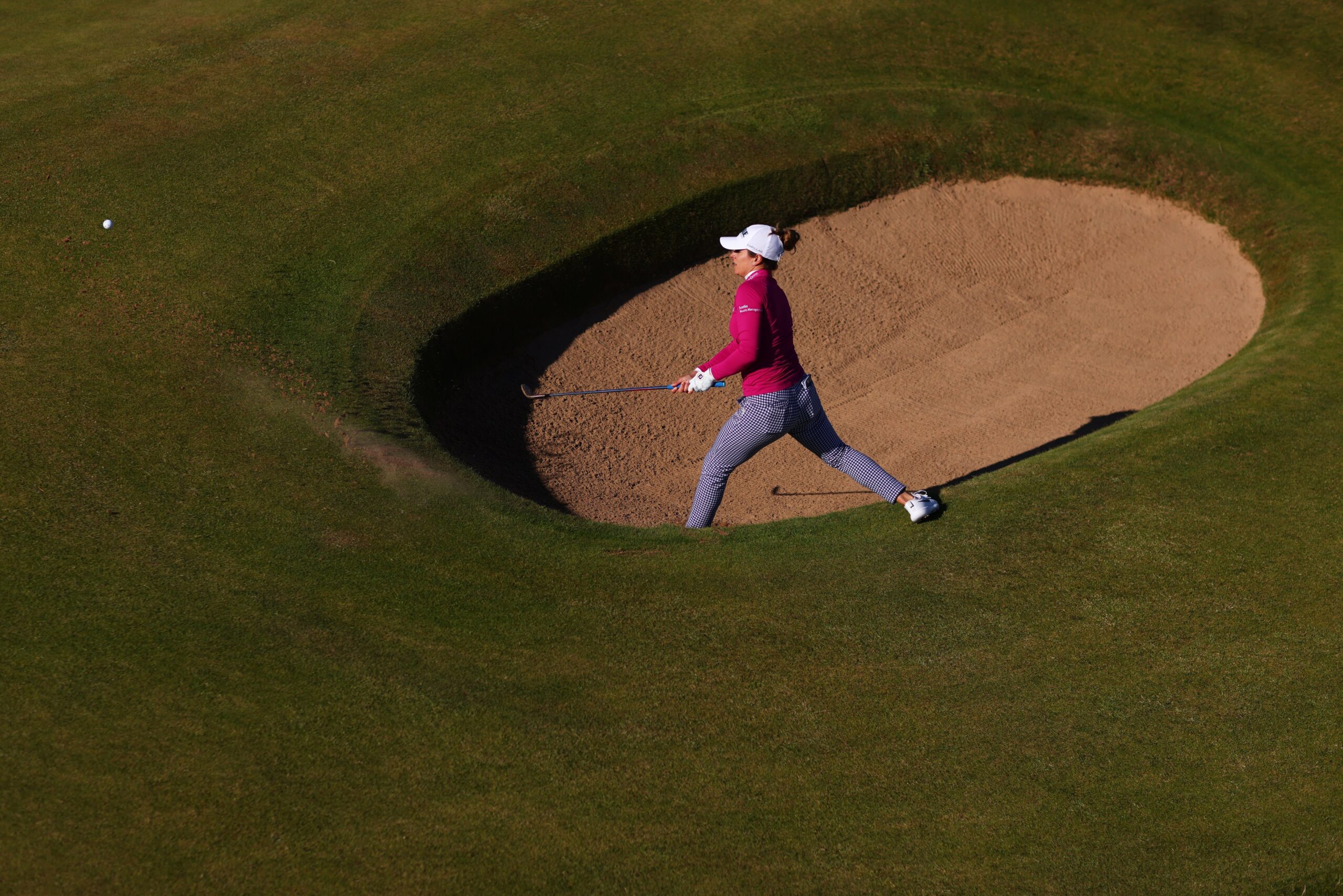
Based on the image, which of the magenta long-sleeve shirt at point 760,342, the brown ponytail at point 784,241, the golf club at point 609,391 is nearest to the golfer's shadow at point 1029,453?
the golf club at point 609,391

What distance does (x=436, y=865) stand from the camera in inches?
266

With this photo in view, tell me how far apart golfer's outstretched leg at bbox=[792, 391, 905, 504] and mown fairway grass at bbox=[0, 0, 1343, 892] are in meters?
0.37

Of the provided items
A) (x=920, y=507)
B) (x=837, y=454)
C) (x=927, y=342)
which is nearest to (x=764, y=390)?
(x=837, y=454)

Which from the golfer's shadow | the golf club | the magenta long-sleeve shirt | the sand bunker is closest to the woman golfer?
the magenta long-sleeve shirt

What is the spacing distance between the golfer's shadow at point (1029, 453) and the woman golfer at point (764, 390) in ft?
4.18

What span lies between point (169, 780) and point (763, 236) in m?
6.10

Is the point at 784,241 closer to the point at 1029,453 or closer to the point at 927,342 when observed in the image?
the point at 1029,453

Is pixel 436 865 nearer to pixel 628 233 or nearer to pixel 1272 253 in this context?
pixel 628 233

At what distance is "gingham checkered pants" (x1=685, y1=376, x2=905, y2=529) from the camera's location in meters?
9.56

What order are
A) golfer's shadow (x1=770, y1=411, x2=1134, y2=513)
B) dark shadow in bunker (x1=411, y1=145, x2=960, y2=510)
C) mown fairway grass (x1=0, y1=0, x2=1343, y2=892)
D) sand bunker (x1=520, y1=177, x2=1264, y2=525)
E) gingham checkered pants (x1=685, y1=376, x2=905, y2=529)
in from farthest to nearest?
sand bunker (x1=520, y1=177, x2=1264, y2=525)
golfer's shadow (x1=770, y1=411, x2=1134, y2=513)
dark shadow in bunker (x1=411, y1=145, x2=960, y2=510)
gingham checkered pants (x1=685, y1=376, x2=905, y2=529)
mown fairway grass (x1=0, y1=0, x2=1343, y2=892)

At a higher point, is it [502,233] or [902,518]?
[502,233]

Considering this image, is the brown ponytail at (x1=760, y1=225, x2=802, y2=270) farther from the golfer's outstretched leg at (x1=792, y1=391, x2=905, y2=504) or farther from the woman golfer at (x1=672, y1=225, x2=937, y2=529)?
the golfer's outstretched leg at (x1=792, y1=391, x2=905, y2=504)

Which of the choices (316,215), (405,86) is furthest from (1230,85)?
(316,215)

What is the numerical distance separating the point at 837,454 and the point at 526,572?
3.19 m
